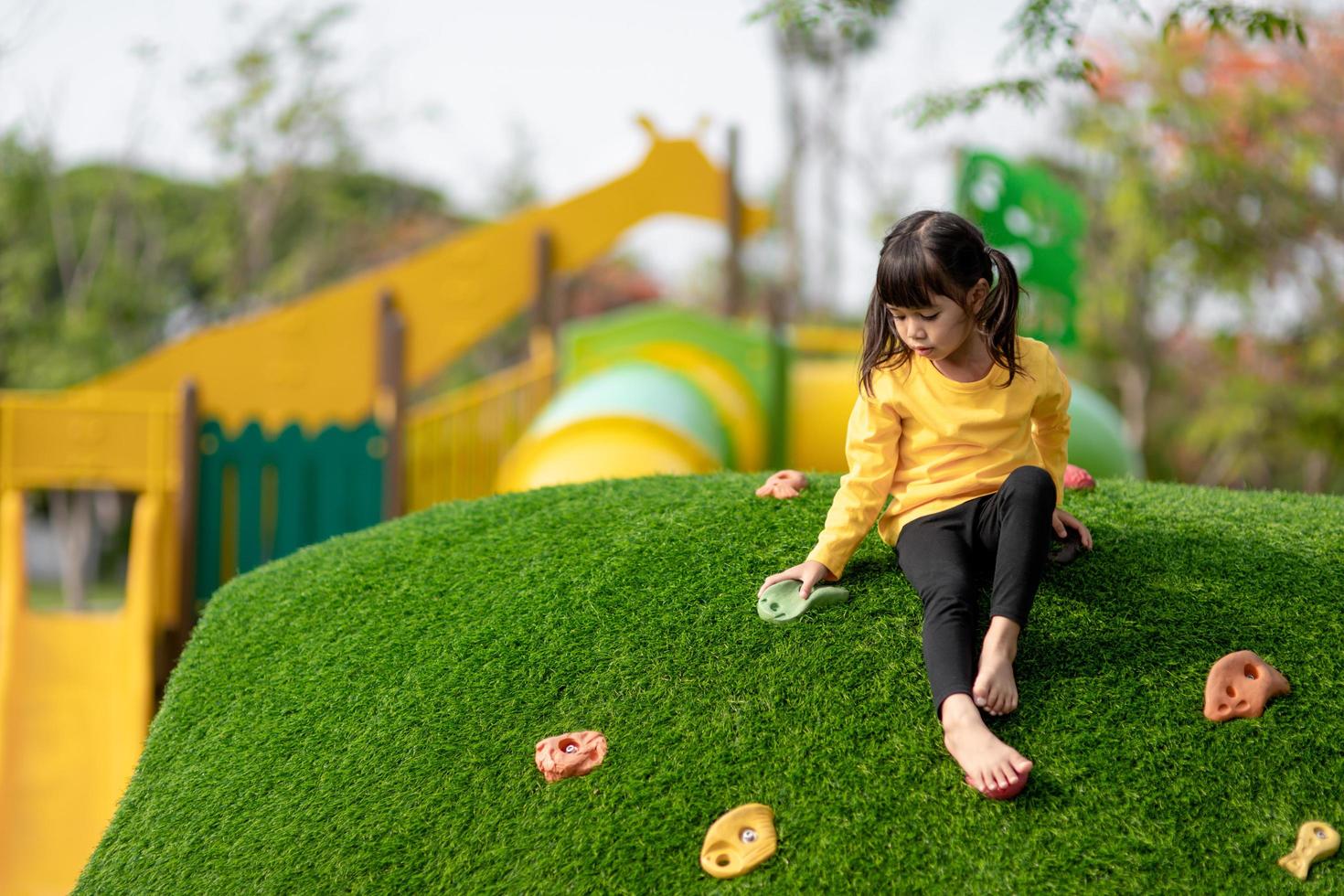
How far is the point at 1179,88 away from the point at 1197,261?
2553 millimetres

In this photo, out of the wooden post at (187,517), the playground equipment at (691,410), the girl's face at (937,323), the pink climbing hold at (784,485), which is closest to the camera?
the girl's face at (937,323)

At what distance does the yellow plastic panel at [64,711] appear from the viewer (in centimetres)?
637

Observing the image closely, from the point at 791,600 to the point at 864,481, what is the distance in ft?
1.40

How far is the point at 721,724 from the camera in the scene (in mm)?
3006

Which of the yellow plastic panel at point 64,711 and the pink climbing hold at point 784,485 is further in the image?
the yellow plastic panel at point 64,711

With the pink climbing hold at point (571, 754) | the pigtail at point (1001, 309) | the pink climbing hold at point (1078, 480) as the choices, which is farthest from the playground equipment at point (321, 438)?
the pigtail at point (1001, 309)

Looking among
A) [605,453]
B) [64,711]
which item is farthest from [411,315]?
[64,711]

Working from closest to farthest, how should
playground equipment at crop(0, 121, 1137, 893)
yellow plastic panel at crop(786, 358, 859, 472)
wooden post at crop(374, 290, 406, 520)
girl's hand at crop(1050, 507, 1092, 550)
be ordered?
girl's hand at crop(1050, 507, 1092, 550), playground equipment at crop(0, 121, 1137, 893), wooden post at crop(374, 290, 406, 520), yellow plastic panel at crop(786, 358, 859, 472)

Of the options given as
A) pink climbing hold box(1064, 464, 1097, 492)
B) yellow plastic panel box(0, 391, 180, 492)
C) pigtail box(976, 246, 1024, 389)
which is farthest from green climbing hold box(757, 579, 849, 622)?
yellow plastic panel box(0, 391, 180, 492)

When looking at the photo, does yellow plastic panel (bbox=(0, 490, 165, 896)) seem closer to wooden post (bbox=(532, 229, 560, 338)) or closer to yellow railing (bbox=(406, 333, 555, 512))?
yellow railing (bbox=(406, 333, 555, 512))

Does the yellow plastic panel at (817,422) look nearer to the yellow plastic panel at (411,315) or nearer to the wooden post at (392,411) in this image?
the yellow plastic panel at (411,315)

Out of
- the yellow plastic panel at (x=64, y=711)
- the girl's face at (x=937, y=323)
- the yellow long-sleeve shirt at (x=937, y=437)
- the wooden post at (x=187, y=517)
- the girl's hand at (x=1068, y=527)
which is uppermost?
the girl's face at (x=937, y=323)

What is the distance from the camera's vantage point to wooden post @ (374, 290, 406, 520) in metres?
7.88

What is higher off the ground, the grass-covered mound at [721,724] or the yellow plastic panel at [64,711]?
the grass-covered mound at [721,724]
